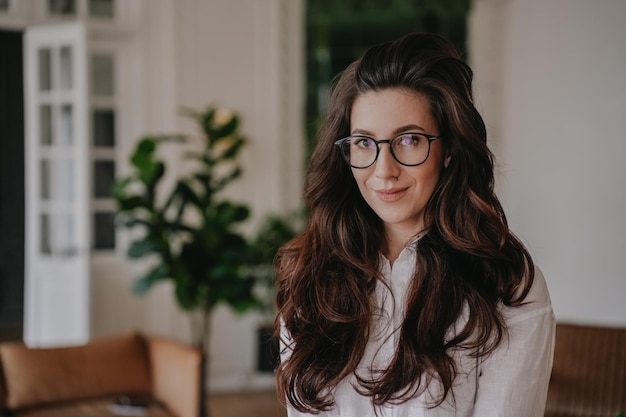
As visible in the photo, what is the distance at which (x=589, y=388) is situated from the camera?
2832 millimetres

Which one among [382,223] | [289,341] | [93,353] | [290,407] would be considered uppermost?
[382,223]

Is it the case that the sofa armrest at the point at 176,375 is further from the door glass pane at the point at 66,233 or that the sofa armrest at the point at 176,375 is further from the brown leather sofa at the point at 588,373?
the door glass pane at the point at 66,233

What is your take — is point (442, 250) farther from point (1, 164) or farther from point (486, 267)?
point (1, 164)

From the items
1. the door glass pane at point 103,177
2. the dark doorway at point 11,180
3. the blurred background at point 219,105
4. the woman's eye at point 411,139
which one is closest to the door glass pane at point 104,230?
the blurred background at point 219,105

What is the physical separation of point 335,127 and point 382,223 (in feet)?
0.74

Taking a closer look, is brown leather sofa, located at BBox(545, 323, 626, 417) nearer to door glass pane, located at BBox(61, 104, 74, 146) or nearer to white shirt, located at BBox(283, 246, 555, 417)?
white shirt, located at BBox(283, 246, 555, 417)

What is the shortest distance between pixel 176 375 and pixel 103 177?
2.65 metres

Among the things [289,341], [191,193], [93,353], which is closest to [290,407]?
[289,341]

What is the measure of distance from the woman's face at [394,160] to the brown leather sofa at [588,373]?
5.85 ft

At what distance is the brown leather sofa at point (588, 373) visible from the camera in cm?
279

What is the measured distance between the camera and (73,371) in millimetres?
3473

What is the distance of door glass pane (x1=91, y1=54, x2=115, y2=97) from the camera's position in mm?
5609

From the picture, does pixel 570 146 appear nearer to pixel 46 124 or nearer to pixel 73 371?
pixel 73 371

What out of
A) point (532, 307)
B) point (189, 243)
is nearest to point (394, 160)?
point (532, 307)
